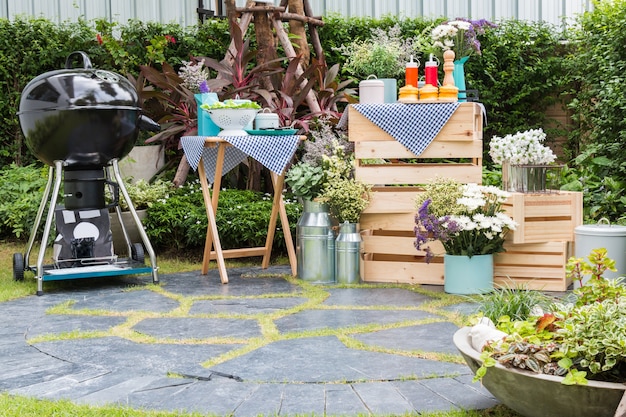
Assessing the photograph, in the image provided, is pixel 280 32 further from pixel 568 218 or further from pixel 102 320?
pixel 102 320

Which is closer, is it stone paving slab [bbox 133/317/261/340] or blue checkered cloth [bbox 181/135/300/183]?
stone paving slab [bbox 133/317/261/340]

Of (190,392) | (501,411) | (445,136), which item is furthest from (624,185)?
(190,392)

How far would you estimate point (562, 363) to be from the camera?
2277 millimetres

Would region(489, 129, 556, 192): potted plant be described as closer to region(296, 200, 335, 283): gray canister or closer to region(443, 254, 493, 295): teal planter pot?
region(443, 254, 493, 295): teal planter pot

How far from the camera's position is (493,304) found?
3.07 m

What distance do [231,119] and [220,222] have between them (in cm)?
105

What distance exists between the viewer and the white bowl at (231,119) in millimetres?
5117

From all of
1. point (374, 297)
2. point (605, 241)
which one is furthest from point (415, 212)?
point (605, 241)

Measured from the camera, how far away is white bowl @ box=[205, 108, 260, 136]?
512 cm

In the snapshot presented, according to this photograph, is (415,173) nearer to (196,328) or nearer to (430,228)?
(430,228)

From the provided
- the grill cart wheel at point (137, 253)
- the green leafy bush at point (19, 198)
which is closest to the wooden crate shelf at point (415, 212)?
the grill cart wheel at point (137, 253)

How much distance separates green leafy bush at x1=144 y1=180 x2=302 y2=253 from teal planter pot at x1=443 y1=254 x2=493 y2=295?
1716 mm

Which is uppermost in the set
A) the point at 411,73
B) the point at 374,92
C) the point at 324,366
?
the point at 411,73

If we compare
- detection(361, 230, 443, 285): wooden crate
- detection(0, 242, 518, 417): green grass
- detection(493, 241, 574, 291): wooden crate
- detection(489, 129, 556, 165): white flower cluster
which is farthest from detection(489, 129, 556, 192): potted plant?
detection(0, 242, 518, 417): green grass
